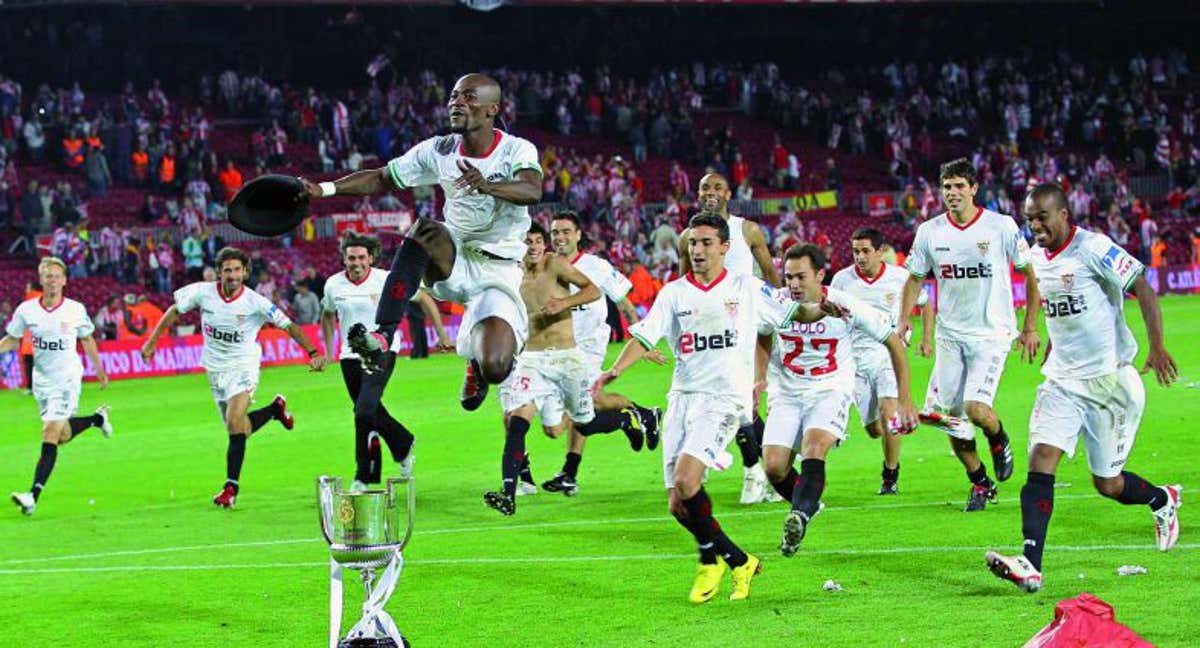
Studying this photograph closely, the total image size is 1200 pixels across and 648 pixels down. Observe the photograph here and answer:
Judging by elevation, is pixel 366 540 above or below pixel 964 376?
below

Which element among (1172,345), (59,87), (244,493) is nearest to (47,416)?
(244,493)

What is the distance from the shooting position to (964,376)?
13453 mm

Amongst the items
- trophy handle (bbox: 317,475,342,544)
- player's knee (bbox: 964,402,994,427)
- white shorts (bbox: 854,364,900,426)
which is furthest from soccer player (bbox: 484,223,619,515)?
trophy handle (bbox: 317,475,342,544)

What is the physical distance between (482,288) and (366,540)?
2715 millimetres

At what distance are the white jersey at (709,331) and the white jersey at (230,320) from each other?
6.53 metres

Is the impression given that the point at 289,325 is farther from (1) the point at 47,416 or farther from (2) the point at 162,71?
(2) the point at 162,71

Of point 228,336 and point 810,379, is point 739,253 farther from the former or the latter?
point 228,336

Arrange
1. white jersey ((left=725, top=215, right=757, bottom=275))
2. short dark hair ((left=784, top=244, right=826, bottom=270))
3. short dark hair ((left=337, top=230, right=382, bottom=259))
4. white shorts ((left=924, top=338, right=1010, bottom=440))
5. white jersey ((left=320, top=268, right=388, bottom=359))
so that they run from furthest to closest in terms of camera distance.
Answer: short dark hair ((left=337, top=230, right=382, bottom=259)) → white jersey ((left=320, top=268, right=388, bottom=359)) → white jersey ((left=725, top=215, right=757, bottom=275)) → white shorts ((left=924, top=338, right=1010, bottom=440)) → short dark hair ((left=784, top=244, right=826, bottom=270))

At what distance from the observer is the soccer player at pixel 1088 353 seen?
10.2 metres

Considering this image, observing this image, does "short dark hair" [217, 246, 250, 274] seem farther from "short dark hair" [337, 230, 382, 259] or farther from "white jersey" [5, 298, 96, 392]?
"white jersey" [5, 298, 96, 392]

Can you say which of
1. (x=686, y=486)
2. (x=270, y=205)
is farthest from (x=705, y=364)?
(x=270, y=205)

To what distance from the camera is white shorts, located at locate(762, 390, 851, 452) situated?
11.5 m

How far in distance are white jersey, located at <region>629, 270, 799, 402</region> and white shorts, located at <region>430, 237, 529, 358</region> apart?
2.55ft

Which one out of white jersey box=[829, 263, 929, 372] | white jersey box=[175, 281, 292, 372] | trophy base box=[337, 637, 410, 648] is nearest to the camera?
trophy base box=[337, 637, 410, 648]
